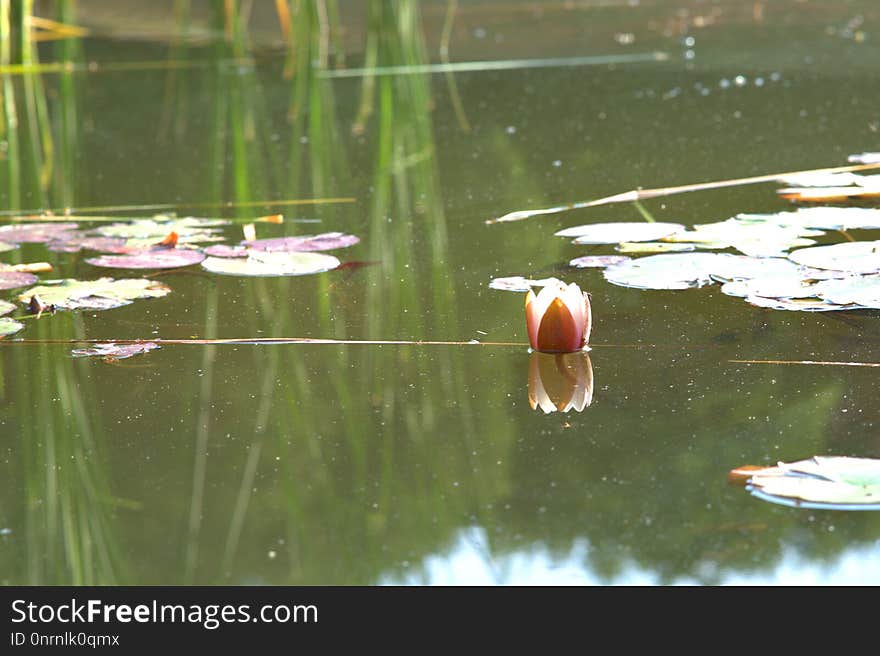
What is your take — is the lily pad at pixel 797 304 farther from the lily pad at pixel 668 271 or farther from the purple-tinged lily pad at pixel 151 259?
the purple-tinged lily pad at pixel 151 259

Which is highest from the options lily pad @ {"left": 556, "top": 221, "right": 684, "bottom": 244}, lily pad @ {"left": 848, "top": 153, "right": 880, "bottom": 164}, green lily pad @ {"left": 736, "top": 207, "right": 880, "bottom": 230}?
lily pad @ {"left": 848, "top": 153, "right": 880, "bottom": 164}

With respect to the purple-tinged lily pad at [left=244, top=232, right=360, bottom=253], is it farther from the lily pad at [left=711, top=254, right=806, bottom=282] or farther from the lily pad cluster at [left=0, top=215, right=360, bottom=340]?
the lily pad at [left=711, top=254, right=806, bottom=282]

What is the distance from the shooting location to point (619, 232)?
1.70m

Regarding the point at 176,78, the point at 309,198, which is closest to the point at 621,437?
the point at 309,198

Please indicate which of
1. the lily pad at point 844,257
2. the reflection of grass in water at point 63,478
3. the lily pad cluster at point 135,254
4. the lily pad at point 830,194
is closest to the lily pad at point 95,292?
the lily pad cluster at point 135,254

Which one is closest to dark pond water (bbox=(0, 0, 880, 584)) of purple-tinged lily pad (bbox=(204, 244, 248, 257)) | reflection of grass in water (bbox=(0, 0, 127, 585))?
reflection of grass in water (bbox=(0, 0, 127, 585))

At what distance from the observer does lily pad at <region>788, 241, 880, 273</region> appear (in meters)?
1.42

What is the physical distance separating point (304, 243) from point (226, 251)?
12 cm

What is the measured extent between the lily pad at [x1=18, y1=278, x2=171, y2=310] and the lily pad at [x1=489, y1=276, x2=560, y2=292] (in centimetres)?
44

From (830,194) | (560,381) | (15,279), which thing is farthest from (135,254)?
(830,194)

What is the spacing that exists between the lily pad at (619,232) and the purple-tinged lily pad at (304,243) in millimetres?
328

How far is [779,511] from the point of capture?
0.91m
